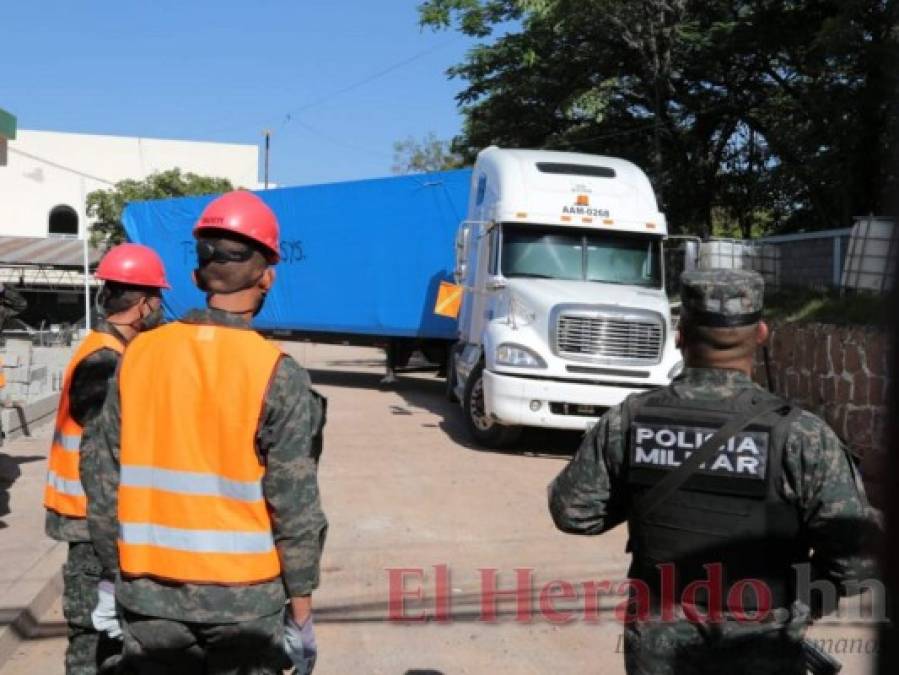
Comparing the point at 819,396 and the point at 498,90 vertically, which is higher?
the point at 498,90

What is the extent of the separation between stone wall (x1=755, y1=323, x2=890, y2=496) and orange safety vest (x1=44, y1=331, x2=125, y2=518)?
23.8 feet

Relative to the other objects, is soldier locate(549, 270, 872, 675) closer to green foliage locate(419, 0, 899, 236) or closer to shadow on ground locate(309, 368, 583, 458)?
shadow on ground locate(309, 368, 583, 458)

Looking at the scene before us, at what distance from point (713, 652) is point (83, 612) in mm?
2206

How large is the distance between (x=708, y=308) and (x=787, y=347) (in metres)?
8.97

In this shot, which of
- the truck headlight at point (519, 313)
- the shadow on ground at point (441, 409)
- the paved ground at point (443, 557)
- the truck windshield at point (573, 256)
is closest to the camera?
the paved ground at point (443, 557)

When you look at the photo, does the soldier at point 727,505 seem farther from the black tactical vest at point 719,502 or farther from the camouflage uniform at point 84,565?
the camouflage uniform at point 84,565

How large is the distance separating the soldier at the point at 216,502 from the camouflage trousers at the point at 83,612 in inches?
34.9

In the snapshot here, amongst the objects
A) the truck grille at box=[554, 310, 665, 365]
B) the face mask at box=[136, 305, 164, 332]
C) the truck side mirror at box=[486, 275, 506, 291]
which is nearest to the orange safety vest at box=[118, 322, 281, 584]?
the face mask at box=[136, 305, 164, 332]

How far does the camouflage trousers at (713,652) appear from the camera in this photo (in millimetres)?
2387

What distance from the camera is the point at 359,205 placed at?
1642 centimetres

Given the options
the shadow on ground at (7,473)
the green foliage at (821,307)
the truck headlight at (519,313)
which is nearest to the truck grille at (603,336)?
the truck headlight at (519,313)

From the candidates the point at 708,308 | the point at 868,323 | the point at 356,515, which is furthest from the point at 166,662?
the point at 868,323

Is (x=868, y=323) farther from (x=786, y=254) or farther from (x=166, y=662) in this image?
(x=166, y=662)

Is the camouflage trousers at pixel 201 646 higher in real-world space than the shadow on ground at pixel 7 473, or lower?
higher
